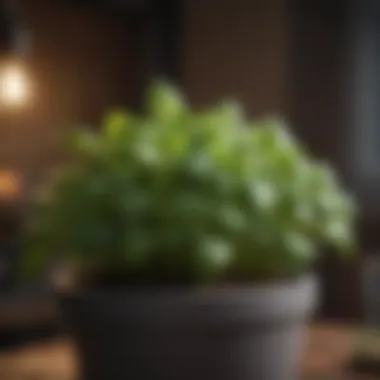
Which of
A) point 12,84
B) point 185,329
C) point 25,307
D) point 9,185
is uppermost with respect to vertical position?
point 12,84

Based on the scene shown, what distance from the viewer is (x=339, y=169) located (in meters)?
2.82

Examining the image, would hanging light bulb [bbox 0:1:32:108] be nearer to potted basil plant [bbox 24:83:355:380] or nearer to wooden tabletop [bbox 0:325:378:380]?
wooden tabletop [bbox 0:325:378:380]

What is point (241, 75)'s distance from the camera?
9.64ft

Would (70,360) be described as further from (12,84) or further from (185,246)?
(12,84)

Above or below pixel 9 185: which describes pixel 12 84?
above

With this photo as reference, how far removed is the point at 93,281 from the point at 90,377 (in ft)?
0.27

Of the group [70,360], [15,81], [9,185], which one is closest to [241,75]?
[15,81]

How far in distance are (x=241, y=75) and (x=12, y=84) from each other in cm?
69

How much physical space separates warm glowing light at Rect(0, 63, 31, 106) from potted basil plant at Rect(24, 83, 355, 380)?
1.93m

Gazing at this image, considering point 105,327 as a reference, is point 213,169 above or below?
above

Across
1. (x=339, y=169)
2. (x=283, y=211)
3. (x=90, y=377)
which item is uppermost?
(x=339, y=169)

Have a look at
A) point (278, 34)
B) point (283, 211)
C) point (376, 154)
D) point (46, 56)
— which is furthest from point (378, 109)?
point (283, 211)

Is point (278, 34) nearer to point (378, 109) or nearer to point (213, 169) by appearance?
point (378, 109)

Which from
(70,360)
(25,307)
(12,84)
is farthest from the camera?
(12,84)
